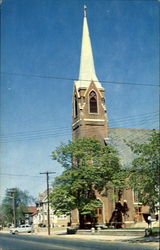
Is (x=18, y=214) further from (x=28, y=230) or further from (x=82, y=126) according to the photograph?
(x=82, y=126)

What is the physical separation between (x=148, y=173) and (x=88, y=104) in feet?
108

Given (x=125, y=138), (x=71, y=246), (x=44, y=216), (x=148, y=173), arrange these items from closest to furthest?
(x=71, y=246)
(x=148, y=173)
(x=125, y=138)
(x=44, y=216)

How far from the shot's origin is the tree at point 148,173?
1933 cm

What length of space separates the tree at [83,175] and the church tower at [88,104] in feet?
38.7

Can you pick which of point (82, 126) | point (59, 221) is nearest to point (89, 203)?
point (82, 126)

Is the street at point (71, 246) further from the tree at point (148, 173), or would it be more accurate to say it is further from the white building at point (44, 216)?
the white building at point (44, 216)

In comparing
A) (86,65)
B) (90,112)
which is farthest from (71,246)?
(86,65)

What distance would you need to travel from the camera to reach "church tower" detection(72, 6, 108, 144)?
50.5 m

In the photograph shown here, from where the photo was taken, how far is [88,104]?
171 ft

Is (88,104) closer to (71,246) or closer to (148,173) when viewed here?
(148,173)

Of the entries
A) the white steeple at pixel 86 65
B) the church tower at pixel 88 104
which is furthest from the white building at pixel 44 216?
the white steeple at pixel 86 65

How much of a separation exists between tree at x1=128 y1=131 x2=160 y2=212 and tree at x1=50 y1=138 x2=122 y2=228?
14417 millimetres

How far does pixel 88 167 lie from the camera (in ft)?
120

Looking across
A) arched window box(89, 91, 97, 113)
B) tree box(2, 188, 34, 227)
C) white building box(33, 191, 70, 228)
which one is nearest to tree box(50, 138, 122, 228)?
tree box(2, 188, 34, 227)
